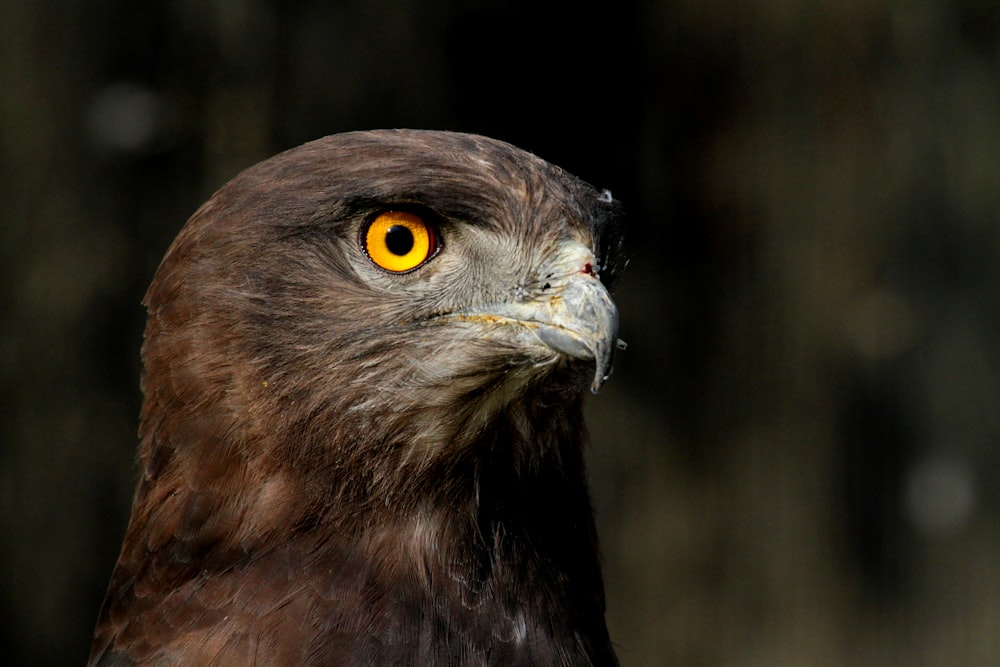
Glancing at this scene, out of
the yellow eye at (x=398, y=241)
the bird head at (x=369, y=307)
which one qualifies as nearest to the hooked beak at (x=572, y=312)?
the bird head at (x=369, y=307)

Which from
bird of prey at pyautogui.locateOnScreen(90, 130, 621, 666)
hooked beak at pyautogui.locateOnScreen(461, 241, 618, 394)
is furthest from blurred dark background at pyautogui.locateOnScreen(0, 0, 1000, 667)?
hooked beak at pyautogui.locateOnScreen(461, 241, 618, 394)

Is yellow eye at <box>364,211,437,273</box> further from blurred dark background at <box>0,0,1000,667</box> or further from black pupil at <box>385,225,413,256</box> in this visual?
blurred dark background at <box>0,0,1000,667</box>

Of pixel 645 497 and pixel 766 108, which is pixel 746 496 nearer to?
pixel 645 497

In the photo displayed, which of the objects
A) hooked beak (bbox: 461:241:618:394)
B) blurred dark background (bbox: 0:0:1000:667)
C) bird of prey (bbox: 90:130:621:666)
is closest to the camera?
hooked beak (bbox: 461:241:618:394)

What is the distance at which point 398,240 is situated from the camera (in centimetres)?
239

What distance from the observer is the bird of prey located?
229 cm

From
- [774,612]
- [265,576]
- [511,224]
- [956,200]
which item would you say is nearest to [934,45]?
[956,200]

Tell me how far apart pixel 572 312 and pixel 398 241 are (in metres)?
0.40

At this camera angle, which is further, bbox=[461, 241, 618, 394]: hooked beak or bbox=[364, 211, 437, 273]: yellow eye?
bbox=[364, 211, 437, 273]: yellow eye

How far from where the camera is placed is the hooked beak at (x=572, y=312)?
216cm

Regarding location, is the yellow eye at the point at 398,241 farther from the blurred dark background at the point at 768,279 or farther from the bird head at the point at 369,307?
the blurred dark background at the point at 768,279

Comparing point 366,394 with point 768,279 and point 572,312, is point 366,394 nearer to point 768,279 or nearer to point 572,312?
point 572,312

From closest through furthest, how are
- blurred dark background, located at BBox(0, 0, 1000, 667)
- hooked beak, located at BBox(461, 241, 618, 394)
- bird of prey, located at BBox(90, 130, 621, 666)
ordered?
1. hooked beak, located at BBox(461, 241, 618, 394)
2. bird of prey, located at BBox(90, 130, 621, 666)
3. blurred dark background, located at BBox(0, 0, 1000, 667)

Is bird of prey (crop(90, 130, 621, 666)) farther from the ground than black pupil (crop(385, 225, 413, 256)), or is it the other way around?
black pupil (crop(385, 225, 413, 256))
